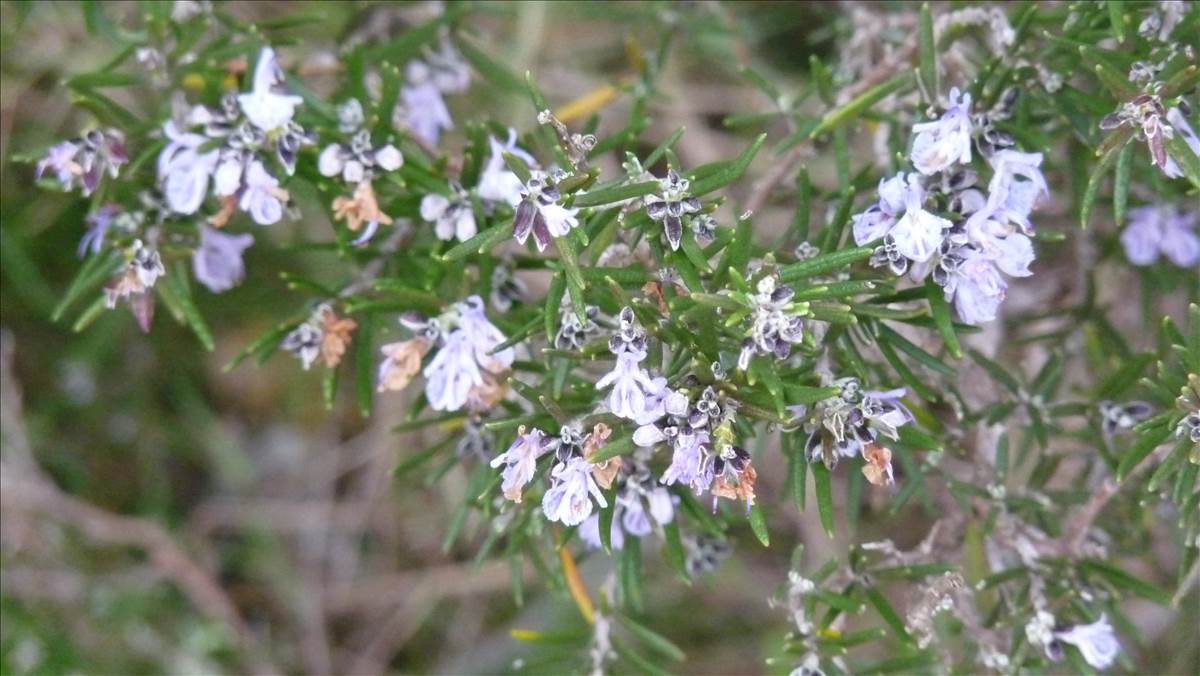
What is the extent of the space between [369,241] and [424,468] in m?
1.53

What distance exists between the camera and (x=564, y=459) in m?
1.55

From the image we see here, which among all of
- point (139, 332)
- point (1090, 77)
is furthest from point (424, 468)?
point (1090, 77)

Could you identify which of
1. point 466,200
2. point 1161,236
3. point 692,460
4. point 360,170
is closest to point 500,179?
point 466,200

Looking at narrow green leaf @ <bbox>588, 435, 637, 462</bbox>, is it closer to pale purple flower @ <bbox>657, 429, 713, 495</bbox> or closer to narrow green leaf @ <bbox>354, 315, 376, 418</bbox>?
pale purple flower @ <bbox>657, 429, 713, 495</bbox>

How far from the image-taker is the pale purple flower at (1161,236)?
229 centimetres

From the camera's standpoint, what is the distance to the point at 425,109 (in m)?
2.42

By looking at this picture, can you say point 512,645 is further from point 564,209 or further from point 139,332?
point 564,209

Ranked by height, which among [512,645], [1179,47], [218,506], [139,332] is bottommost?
[512,645]

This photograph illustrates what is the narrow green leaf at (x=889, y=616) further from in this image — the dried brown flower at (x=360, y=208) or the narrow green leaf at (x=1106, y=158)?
the dried brown flower at (x=360, y=208)

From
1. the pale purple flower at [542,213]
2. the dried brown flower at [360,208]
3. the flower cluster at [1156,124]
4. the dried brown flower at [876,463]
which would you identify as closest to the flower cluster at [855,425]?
the dried brown flower at [876,463]

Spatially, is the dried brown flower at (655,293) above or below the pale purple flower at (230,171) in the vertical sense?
below

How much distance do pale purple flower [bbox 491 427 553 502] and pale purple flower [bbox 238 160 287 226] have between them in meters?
0.61

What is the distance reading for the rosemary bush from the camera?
5.16 feet

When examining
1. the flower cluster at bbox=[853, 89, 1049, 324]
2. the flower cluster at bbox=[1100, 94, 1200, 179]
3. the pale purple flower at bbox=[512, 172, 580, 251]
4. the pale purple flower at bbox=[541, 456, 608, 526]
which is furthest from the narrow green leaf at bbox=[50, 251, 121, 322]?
the flower cluster at bbox=[1100, 94, 1200, 179]
